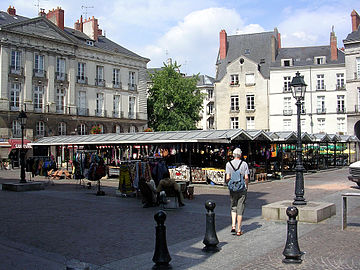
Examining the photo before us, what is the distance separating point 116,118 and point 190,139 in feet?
95.2

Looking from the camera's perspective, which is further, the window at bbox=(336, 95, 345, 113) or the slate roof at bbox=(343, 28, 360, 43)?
the window at bbox=(336, 95, 345, 113)

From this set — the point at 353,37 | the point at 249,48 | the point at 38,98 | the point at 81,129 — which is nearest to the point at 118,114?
the point at 81,129

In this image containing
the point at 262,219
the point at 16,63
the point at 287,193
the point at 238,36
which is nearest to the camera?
the point at 262,219

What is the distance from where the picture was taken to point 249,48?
56.0 meters

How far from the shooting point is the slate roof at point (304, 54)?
50784mm

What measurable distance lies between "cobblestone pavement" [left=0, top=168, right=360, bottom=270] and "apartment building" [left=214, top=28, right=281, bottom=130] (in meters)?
39.3

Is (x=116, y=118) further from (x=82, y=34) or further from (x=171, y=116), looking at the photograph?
(x=82, y=34)

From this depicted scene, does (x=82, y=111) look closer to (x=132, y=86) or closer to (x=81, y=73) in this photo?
(x=81, y=73)

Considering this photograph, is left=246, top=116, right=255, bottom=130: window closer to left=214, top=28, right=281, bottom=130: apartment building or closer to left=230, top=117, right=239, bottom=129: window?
left=214, top=28, right=281, bottom=130: apartment building

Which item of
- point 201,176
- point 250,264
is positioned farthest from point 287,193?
point 250,264

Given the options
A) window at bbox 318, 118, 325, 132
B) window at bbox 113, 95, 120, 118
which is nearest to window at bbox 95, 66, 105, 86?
window at bbox 113, 95, 120, 118

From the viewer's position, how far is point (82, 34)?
1930 inches

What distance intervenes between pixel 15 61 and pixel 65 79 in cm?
587

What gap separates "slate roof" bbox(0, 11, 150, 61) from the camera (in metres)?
41.1
